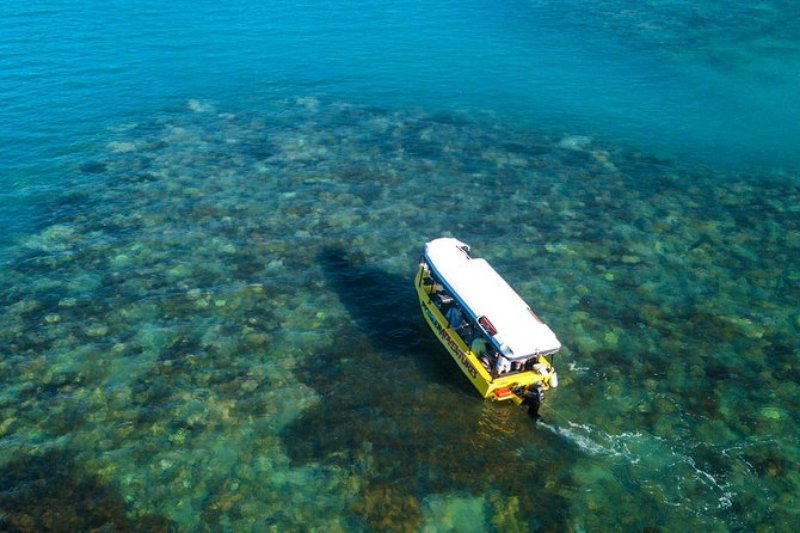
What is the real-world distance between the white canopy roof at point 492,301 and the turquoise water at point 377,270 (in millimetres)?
3862

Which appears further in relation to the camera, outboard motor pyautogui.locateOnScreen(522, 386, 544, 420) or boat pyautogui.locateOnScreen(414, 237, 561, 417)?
outboard motor pyautogui.locateOnScreen(522, 386, 544, 420)

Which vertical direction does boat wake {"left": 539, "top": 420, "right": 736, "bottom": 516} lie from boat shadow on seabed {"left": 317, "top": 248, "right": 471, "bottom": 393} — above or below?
below

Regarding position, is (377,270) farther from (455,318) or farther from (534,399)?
(534,399)

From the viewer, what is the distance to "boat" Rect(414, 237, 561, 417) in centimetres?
2833

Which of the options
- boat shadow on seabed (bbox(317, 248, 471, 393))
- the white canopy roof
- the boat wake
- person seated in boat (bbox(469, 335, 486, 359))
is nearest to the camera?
the boat wake

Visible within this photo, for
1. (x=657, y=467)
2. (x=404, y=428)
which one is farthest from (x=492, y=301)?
(x=657, y=467)

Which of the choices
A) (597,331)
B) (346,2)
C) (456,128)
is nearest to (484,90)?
(456,128)

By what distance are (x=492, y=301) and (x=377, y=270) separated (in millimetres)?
11368

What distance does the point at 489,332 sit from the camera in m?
28.5

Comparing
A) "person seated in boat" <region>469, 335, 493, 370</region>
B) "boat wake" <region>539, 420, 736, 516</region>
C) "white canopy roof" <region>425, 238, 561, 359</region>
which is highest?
"white canopy roof" <region>425, 238, 561, 359</region>

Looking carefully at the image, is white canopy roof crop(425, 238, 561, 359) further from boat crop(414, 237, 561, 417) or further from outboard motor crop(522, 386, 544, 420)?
outboard motor crop(522, 386, 544, 420)

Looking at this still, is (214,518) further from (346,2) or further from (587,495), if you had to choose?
(346,2)

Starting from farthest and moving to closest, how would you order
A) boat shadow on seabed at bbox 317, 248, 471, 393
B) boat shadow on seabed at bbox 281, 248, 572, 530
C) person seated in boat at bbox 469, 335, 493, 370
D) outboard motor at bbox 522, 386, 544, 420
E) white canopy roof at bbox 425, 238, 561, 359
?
boat shadow on seabed at bbox 317, 248, 471, 393 → person seated in boat at bbox 469, 335, 493, 370 → outboard motor at bbox 522, 386, 544, 420 → white canopy roof at bbox 425, 238, 561, 359 → boat shadow on seabed at bbox 281, 248, 572, 530

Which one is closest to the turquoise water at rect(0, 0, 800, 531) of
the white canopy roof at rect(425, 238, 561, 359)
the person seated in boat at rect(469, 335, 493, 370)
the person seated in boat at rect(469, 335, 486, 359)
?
the person seated in boat at rect(469, 335, 493, 370)
